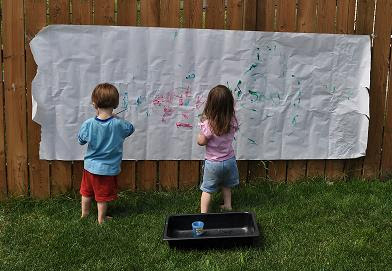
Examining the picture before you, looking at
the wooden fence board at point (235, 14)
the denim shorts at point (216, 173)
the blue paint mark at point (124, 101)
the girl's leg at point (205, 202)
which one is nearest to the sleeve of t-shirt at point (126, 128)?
the blue paint mark at point (124, 101)

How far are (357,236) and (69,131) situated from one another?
9.27 feet

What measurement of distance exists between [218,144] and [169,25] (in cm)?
127

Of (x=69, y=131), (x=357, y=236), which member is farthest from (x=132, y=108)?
(x=357, y=236)

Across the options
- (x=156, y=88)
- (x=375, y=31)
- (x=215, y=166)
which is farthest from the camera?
(x=375, y=31)

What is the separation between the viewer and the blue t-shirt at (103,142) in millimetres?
4656

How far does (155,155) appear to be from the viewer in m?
5.33

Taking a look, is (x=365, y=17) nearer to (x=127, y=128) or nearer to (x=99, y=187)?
(x=127, y=128)

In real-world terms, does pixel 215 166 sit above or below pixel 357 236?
above

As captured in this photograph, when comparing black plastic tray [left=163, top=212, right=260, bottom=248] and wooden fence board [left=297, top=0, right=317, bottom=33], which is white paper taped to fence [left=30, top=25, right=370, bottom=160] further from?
black plastic tray [left=163, top=212, right=260, bottom=248]

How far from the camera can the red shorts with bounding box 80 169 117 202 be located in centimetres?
477

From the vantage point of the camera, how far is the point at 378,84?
18.5 feet

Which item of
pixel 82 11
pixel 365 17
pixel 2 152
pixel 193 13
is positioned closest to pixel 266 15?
pixel 193 13

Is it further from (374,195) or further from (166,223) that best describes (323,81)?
(166,223)

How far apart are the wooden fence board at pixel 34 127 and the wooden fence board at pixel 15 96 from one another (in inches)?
1.8
